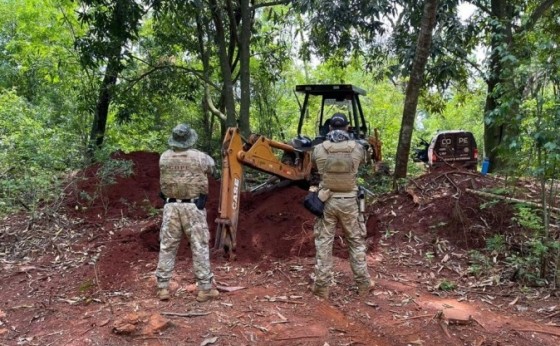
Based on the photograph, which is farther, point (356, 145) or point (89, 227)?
point (89, 227)

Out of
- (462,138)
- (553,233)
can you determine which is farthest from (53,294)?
(462,138)

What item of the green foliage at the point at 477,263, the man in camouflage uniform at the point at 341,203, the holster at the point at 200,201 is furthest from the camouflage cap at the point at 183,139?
A: the green foliage at the point at 477,263

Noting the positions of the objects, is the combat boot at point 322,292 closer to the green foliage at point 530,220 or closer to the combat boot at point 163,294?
the combat boot at point 163,294

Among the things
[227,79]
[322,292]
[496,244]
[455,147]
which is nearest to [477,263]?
[496,244]

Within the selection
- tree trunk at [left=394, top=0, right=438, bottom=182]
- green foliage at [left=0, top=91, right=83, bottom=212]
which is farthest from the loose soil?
tree trunk at [left=394, top=0, right=438, bottom=182]

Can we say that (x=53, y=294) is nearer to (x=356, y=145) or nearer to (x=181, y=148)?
(x=181, y=148)

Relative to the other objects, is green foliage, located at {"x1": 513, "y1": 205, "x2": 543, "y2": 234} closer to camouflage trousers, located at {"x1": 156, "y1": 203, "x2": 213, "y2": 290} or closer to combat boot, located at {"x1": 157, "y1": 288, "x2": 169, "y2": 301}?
camouflage trousers, located at {"x1": 156, "y1": 203, "x2": 213, "y2": 290}

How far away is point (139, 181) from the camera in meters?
10.3

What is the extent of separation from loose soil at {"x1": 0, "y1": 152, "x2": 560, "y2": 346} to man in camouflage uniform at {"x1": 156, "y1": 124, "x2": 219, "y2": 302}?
0.39 m

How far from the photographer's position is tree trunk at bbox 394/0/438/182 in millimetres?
8266

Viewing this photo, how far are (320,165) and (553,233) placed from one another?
3.27 m

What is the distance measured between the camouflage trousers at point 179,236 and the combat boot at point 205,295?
0.53 feet

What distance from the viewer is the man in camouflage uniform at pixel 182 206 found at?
5492mm

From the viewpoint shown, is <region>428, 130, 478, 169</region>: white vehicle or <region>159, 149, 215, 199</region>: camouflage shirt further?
<region>428, 130, 478, 169</region>: white vehicle
